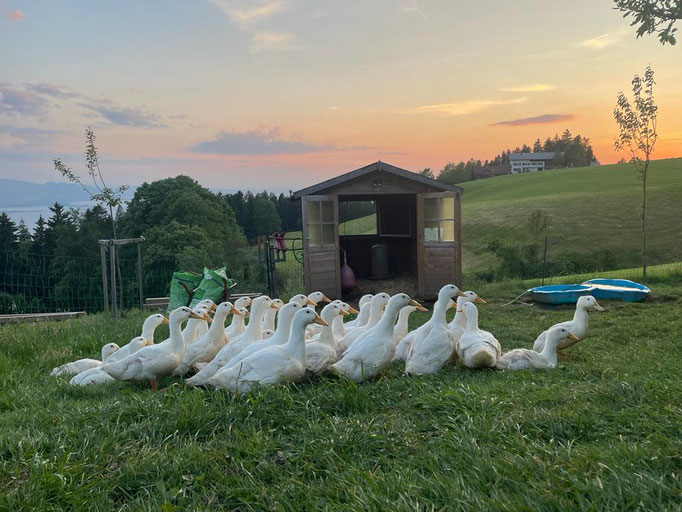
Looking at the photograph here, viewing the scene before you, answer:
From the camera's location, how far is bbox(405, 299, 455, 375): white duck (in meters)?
5.52

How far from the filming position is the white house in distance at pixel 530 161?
334 ft

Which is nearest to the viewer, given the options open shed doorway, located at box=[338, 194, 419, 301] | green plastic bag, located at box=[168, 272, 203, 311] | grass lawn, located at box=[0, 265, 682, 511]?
grass lawn, located at box=[0, 265, 682, 511]

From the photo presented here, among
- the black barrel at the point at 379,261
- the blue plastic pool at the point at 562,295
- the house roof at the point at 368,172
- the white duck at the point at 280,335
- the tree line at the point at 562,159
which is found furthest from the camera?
the tree line at the point at 562,159

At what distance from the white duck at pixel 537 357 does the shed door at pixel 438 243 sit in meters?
6.51

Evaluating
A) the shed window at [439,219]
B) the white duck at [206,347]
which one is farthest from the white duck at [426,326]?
the shed window at [439,219]

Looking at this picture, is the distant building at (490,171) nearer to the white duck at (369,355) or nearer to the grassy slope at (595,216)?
the grassy slope at (595,216)

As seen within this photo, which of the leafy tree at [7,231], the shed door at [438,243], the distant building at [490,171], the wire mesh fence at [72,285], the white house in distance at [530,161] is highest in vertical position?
the white house in distance at [530,161]

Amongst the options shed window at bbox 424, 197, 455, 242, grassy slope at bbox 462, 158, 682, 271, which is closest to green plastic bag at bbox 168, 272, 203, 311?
shed window at bbox 424, 197, 455, 242

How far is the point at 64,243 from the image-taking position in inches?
1050

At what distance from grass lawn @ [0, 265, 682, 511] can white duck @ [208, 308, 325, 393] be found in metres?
0.22

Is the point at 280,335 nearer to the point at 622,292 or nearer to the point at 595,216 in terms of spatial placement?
the point at 622,292

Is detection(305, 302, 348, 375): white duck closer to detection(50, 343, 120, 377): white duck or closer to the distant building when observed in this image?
detection(50, 343, 120, 377): white duck

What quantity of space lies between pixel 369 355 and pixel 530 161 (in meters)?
110

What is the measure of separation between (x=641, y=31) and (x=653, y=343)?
4.87 meters
